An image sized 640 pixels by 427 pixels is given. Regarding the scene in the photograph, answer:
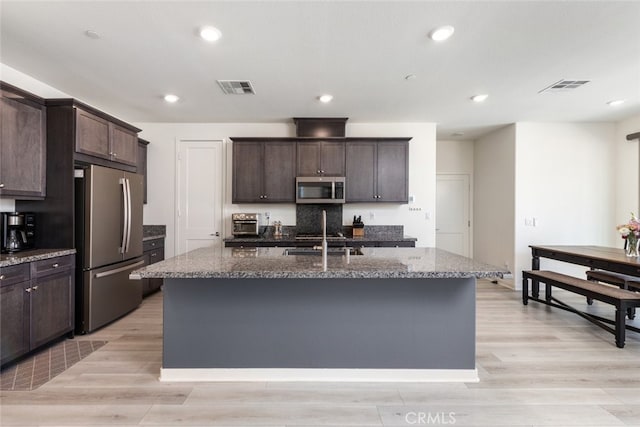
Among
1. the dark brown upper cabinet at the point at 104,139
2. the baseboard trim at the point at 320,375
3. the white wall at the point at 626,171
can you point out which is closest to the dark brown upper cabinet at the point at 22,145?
the dark brown upper cabinet at the point at 104,139

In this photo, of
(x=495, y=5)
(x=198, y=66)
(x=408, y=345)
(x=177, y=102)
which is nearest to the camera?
(x=495, y=5)

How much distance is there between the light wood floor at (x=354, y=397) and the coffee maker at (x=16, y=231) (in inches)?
48.0

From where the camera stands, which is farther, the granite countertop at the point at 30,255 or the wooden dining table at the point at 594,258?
the wooden dining table at the point at 594,258

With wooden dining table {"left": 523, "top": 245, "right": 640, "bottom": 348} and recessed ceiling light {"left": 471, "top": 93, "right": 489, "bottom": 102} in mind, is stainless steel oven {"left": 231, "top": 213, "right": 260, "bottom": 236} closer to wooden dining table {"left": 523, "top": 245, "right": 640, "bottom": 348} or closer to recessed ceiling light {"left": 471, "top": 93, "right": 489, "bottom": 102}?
recessed ceiling light {"left": 471, "top": 93, "right": 489, "bottom": 102}

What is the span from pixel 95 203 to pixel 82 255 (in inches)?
A: 20.7

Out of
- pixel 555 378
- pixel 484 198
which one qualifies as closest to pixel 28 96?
pixel 555 378

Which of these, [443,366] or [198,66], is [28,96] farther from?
[443,366]

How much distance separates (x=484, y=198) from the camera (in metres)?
5.75

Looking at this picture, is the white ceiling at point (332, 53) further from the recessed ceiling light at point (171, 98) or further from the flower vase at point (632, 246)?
the flower vase at point (632, 246)

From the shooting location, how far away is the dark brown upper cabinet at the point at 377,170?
458 cm

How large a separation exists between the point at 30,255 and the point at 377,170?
4014 millimetres

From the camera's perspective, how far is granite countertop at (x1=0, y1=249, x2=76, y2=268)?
2352 millimetres

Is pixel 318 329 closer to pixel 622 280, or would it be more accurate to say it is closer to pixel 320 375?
pixel 320 375

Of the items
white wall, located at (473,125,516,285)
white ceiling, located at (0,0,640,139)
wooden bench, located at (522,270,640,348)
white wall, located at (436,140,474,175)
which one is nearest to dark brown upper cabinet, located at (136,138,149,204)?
white ceiling, located at (0,0,640,139)
